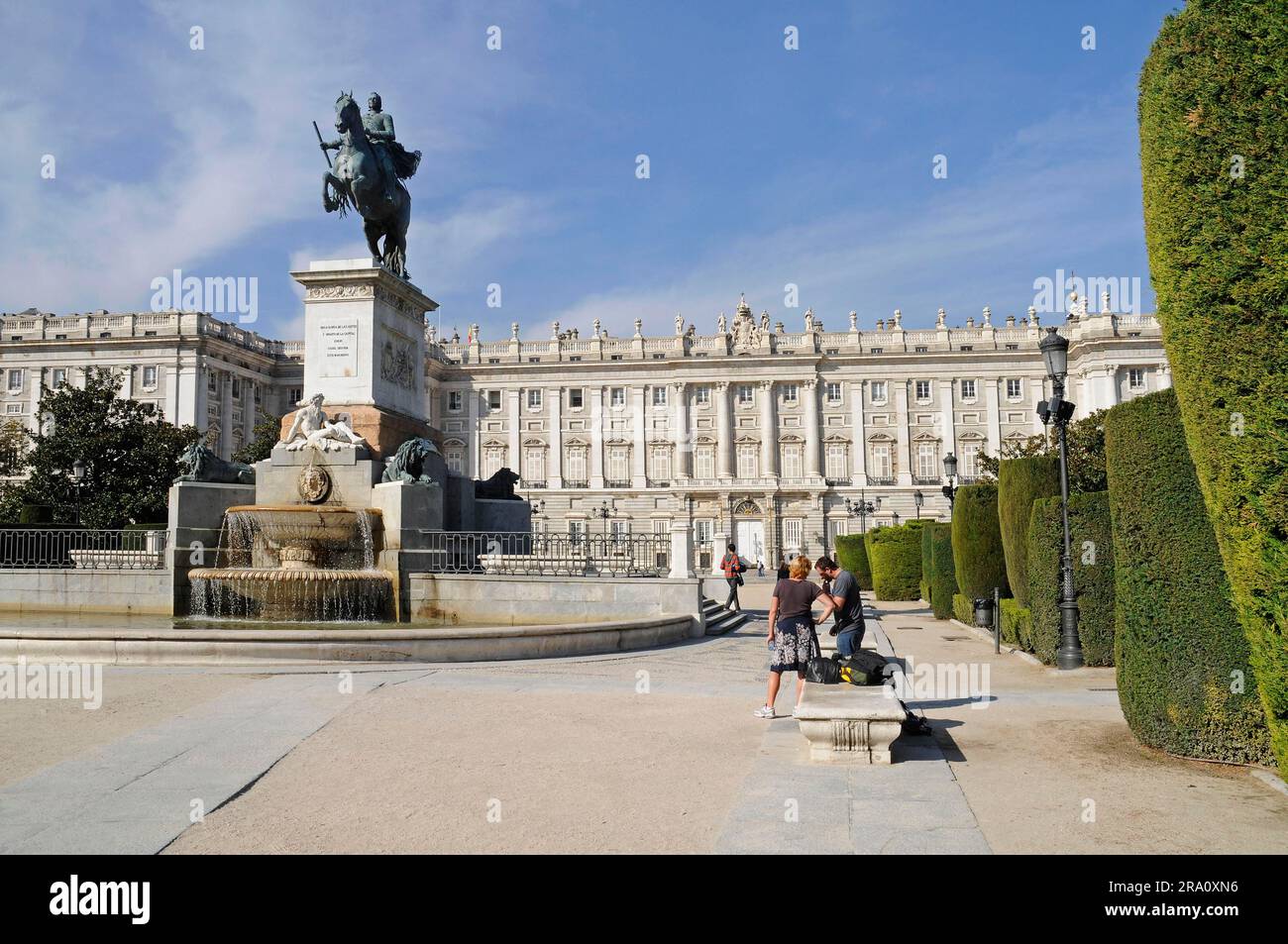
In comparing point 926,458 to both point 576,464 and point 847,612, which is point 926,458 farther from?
point 847,612

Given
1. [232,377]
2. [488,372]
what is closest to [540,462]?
[488,372]

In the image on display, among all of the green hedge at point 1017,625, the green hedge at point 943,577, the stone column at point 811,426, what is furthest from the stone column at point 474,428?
the green hedge at point 1017,625

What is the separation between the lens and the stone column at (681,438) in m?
81.3

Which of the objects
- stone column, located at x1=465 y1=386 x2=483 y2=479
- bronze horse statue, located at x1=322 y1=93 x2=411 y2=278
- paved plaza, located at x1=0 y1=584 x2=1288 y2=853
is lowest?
paved plaza, located at x1=0 y1=584 x2=1288 y2=853

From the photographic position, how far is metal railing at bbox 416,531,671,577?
14594 millimetres

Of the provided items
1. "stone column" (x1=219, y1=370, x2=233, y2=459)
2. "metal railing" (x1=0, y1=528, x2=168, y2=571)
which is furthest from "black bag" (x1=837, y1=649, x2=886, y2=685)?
"stone column" (x1=219, y1=370, x2=233, y2=459)

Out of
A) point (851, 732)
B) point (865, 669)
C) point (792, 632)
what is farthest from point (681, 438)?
point (851, 732)

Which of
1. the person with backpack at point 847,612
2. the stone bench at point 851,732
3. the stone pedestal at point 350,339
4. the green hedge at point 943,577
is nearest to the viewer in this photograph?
the stone bench at point 851,732

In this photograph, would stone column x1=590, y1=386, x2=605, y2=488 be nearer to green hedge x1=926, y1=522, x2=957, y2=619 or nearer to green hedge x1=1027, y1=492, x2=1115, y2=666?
green hedge x1=926, y1=522, x2=957, y2=619

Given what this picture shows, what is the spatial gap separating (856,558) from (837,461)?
39.5 m

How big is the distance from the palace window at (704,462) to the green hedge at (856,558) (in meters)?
35.5

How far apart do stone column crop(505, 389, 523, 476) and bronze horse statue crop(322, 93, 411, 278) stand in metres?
66.4

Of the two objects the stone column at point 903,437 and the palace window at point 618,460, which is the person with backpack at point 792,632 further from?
the palace window at point 618,460

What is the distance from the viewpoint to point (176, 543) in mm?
14586
